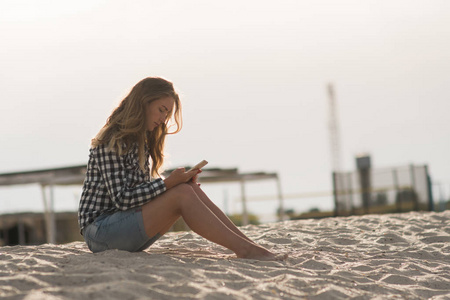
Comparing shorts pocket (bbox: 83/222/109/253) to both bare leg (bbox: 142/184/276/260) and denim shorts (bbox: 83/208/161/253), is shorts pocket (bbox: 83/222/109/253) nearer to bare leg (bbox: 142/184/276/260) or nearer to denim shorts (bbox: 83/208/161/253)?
denim shorts (bbox: 83/208/161/253)

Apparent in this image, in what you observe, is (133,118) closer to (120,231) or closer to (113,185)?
(113,185)

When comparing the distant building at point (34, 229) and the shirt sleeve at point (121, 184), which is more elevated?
the shirt sleeve at point (121, 184)

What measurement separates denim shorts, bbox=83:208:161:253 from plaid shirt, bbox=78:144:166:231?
0.06m

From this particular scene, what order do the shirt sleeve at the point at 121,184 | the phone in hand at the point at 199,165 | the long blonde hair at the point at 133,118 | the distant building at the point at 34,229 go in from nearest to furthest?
the shirt sleeve at the point at 121,184 → the long blonde hair at the point at 133,118 → the phone in hand at the point at 199,165 → the distant building at the point at 34,229

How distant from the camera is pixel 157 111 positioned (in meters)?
4.09

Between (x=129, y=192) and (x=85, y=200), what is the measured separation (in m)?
0.43

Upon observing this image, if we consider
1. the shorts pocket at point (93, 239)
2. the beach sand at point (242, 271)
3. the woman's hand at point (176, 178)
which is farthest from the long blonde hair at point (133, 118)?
the beach sand at point (242, 271)

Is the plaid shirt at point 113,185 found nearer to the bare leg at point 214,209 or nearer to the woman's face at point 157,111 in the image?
the woman's face at point 157,111

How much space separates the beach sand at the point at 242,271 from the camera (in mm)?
3064

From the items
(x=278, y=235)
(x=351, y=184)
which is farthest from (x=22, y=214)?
(x=278, y=235)

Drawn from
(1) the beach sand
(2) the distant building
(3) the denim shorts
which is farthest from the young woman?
(2) the distant building

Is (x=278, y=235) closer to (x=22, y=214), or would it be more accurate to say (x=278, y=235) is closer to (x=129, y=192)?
(x=129, y=192)

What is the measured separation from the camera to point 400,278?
4074 millimetres

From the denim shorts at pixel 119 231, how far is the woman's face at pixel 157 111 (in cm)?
66
